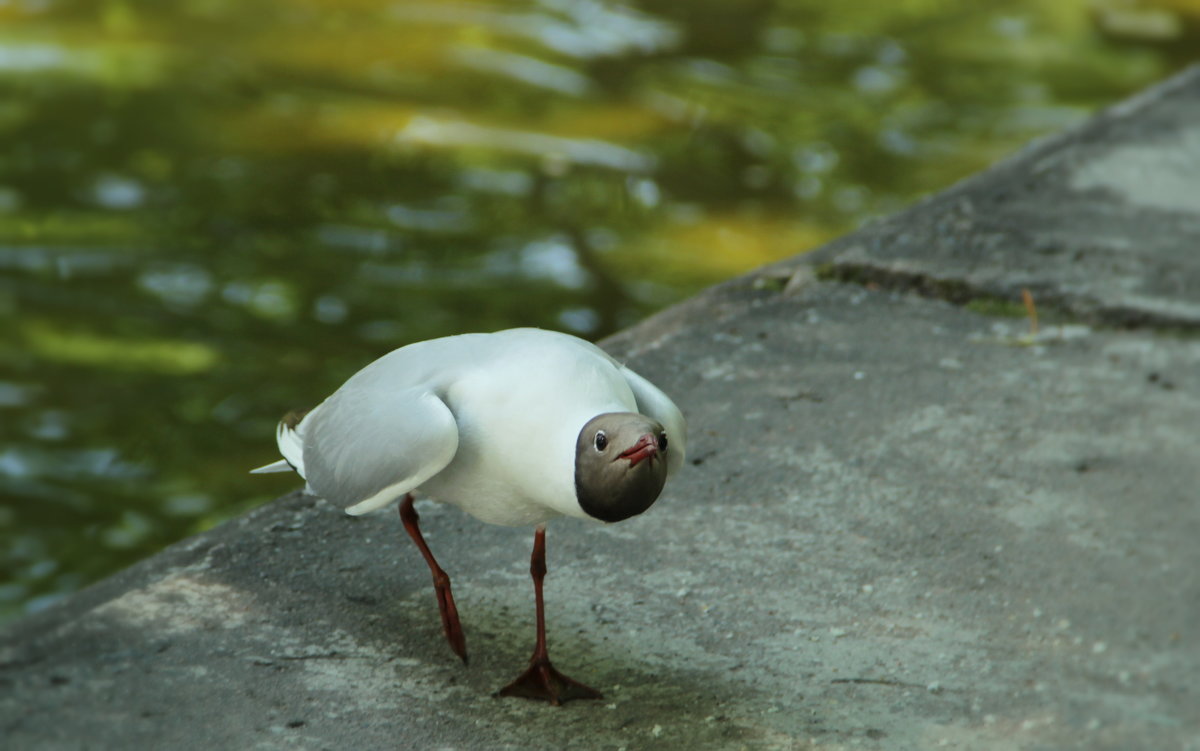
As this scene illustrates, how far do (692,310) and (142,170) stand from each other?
2.90 metres

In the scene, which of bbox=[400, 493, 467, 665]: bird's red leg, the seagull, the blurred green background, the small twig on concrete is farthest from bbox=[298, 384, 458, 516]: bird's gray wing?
the blurred green background

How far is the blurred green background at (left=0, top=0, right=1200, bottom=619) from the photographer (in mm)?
3916

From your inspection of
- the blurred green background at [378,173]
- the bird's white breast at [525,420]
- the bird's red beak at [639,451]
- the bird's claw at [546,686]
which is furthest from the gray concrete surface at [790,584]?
the blurred green background at [378,173]

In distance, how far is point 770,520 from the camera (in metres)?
2.28

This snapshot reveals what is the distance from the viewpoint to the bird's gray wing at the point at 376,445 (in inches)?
68.5

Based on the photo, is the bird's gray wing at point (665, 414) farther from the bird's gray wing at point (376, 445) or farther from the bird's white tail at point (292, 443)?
the bird's white tail at point (292, 443)

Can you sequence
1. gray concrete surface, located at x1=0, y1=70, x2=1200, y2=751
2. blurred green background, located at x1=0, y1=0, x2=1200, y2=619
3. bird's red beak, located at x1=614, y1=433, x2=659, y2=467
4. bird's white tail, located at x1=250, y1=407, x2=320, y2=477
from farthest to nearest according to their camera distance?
blurred green background, located at x1=0, y1=0, x2=1200, y2=619 → bird's white tail, located at x1=250, y1=407, x2=320, y2=477 → gray concrete surface, located at x1=0, y1=70, x2=1200, y2=751 → bird's red beak, located at x1=614, y1=433, x2=659, y2=467

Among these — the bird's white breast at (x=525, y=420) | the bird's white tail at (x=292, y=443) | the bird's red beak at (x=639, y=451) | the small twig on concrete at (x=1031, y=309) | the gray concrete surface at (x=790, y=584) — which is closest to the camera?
the bird's red beak at (x=639, y=451)

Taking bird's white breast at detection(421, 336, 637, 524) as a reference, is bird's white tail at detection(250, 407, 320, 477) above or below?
below

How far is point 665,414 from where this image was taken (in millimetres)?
1863

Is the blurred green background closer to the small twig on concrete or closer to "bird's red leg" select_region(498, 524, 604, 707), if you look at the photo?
the small twig on concrete

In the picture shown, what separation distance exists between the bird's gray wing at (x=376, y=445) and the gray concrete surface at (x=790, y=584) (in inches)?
8.8

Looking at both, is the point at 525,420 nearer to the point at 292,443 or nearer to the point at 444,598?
the point at 444,598

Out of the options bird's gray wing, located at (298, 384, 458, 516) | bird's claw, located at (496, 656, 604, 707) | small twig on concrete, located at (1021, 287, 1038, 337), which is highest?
bird's gray wing, located at (298, 384, 458, 516)
